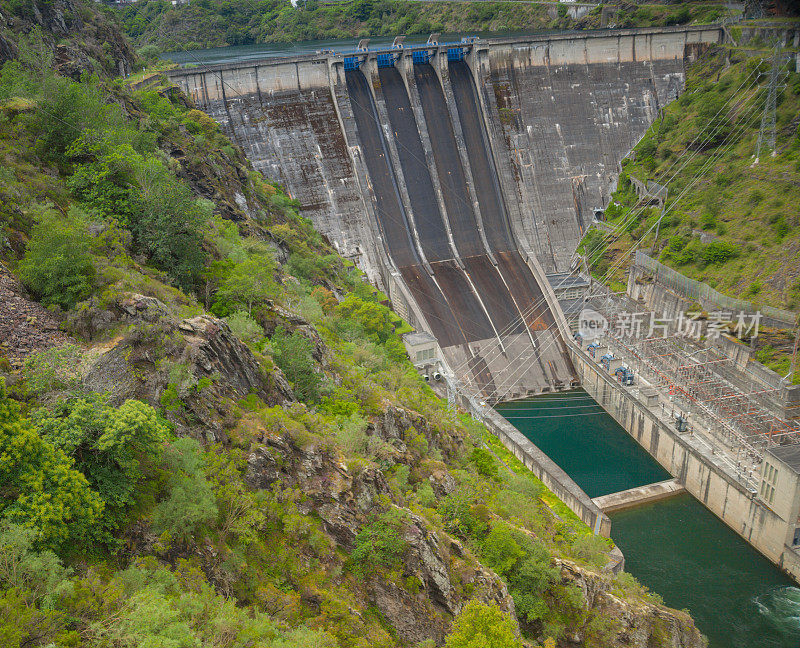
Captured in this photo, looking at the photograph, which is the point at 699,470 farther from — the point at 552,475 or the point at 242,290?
the point at 242,290

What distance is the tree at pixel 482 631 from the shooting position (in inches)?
594

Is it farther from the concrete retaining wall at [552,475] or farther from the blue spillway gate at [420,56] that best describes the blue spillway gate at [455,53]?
the concrete retaining wall at [552,475]

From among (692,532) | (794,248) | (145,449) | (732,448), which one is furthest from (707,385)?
(145,449)

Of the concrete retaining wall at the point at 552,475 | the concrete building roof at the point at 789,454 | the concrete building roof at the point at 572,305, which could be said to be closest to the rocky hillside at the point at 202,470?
the concrete retaining wall at the point at 552,475

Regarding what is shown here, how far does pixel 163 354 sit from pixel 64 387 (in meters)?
2.71

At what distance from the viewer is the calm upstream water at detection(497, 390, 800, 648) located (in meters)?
29.6

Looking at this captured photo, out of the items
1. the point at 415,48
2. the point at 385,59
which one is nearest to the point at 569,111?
the point at 415,48

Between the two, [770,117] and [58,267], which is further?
[770,117]

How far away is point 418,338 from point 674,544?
766 inches

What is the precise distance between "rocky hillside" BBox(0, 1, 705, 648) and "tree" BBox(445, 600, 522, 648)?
0.17 ft

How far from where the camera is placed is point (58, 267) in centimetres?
1723

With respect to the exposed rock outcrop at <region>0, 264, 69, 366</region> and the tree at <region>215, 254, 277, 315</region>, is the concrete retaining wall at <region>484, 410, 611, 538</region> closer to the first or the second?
the tree at <region>215, 254, 277, 315</region>

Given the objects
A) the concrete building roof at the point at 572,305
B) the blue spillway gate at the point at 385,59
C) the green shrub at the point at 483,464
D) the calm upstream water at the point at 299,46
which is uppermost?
the calm upstream water at the point at 299,46

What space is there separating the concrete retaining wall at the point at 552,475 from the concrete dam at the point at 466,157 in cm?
696
